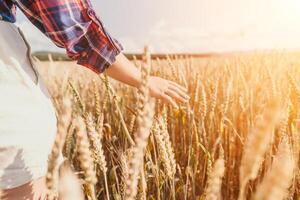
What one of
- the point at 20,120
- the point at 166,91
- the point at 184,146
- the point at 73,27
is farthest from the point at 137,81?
the point at 184,146

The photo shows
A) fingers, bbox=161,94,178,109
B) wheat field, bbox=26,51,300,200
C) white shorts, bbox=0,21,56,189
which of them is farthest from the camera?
fingers, bbox=161,94,178,109

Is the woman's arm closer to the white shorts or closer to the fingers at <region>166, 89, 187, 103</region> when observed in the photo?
the fingers at <region>166, 89, 187, 103</region>

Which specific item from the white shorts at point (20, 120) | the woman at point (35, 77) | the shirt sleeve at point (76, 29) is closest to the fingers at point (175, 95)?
the woman at point (35, 77)

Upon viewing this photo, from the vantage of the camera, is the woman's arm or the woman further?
the woman's arm

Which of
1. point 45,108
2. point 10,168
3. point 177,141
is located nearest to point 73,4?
point 45,108

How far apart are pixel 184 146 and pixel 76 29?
32.3 inches

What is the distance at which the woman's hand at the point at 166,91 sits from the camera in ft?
3.28

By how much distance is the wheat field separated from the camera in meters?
0.36

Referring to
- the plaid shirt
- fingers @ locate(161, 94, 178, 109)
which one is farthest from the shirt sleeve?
fingers @ locate(161, 94, 178, 109)

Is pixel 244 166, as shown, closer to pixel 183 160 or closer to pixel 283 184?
pixel 283 184

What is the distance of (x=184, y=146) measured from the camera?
1.64m

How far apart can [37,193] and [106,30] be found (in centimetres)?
34

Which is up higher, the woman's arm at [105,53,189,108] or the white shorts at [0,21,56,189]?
the woman's arm at [105,53,189,108]

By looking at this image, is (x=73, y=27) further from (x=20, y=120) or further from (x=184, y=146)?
(x=184, y=146)
